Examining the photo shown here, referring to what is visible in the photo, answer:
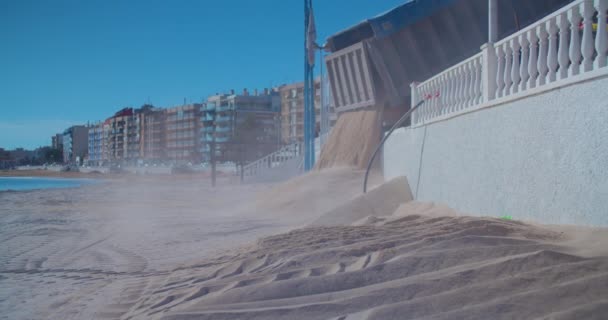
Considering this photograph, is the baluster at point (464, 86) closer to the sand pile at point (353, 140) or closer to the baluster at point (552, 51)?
the baluster at point (552, 51)

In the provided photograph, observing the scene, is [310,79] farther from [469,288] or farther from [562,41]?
[469,288]

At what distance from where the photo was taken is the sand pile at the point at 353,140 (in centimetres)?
1680

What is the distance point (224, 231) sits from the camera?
1127 cm

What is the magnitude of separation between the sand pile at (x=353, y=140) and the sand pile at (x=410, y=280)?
10916 mm

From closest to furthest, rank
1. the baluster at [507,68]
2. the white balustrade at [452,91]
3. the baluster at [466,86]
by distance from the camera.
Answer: the baluster at [507,68], the white balustrade at [452,91], the baluster at [466,86]

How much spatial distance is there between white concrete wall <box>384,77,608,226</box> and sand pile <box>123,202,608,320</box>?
16.3 inches

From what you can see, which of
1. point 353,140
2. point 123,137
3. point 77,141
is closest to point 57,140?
point 77,141

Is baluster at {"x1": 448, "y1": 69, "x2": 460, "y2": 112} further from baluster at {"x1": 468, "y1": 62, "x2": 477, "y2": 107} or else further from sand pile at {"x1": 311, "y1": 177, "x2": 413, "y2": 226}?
sand pile at {"x1": 311, "y1": 177, "x2": 413, "y2": 226}

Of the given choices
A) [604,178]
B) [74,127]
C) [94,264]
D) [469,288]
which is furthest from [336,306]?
[74,127]

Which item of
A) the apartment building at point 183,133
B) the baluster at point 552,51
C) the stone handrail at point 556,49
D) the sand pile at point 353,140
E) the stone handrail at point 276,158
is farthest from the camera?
the apartment building at point 183,133

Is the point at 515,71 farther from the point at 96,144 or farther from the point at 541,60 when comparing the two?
the point at 96,144

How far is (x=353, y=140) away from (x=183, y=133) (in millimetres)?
94680

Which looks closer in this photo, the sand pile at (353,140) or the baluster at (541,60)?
the baluster at (541,60)

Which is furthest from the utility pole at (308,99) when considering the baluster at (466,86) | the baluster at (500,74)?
the baluster at (500,74)
